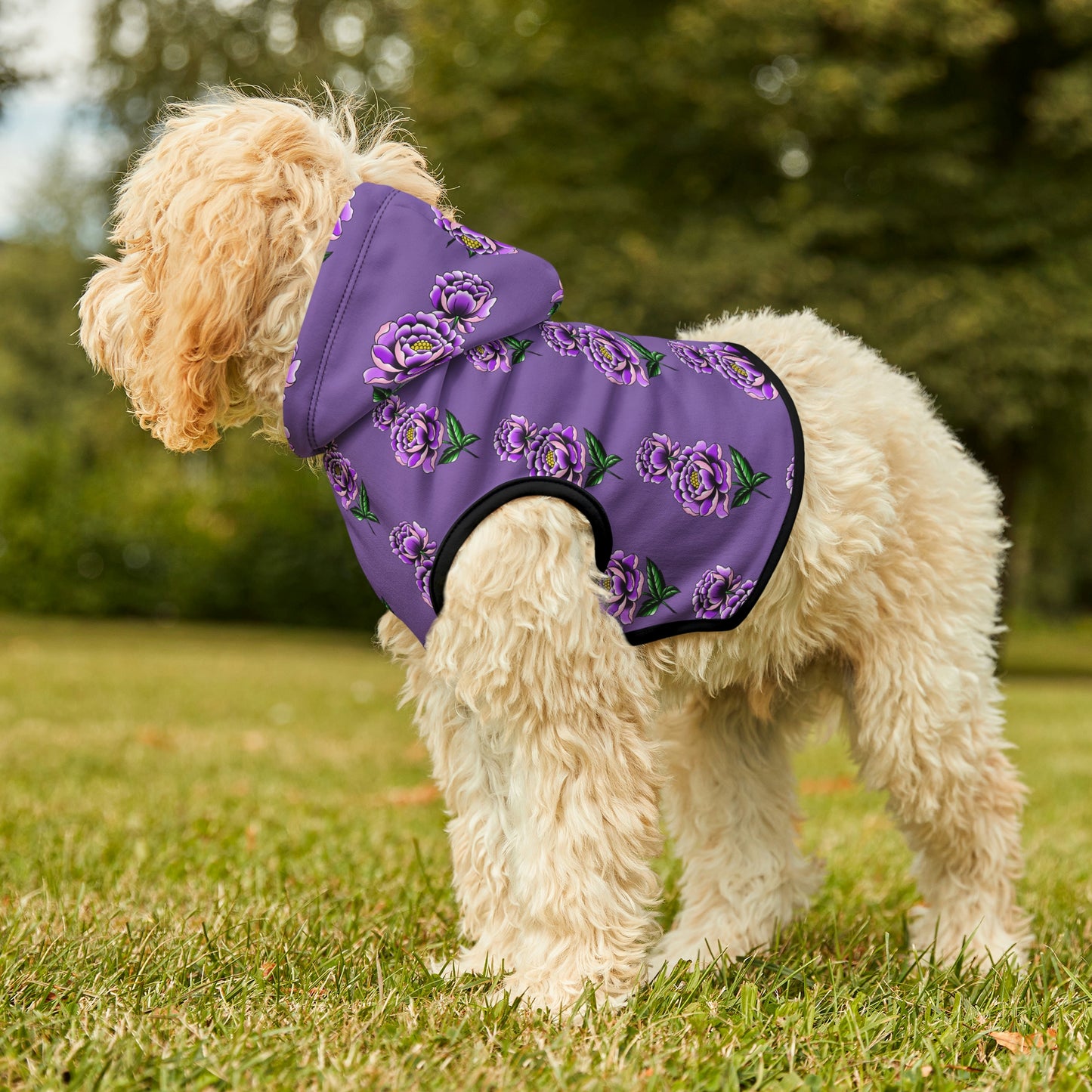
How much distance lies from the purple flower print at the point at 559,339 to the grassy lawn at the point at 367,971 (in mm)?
1425

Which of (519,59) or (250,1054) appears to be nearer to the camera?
(250,1054)

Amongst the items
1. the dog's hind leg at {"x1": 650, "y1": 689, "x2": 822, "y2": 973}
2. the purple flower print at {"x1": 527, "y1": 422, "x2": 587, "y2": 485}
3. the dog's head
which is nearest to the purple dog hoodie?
the purple flower print at {"x1": 527, "y1": 422, "x2": 587, "y2": 485}

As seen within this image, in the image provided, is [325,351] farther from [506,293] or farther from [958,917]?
[958,917]

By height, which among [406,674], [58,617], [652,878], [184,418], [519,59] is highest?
[519,59]

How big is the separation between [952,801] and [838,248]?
44.3ft

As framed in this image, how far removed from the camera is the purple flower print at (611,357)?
102 inches

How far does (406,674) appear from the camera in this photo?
2840 mm

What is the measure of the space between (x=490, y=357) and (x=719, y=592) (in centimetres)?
74

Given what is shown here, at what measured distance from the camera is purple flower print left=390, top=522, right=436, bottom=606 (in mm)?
2453

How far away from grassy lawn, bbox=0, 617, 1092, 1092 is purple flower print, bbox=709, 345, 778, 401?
4.50 feet

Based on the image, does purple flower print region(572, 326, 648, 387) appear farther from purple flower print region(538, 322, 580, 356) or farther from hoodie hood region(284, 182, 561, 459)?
hoodie hood region(284, 182, 561, 459)

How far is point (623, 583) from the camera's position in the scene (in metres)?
2.56

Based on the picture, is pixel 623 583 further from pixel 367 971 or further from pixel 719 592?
pixel 367 971

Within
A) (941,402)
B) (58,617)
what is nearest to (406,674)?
(941,402)
